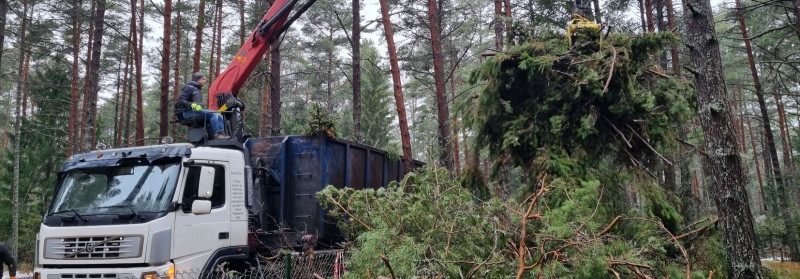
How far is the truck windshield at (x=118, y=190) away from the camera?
5.81m

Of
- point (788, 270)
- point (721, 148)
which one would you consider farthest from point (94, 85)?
point (788, 270)

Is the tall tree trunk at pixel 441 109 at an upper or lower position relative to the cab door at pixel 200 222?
upper

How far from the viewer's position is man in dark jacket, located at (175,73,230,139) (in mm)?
7246

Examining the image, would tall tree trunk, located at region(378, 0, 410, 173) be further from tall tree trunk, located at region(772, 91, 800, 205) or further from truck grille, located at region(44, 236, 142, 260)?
tall tree trunk, located at region(772, 91, 800, 205)

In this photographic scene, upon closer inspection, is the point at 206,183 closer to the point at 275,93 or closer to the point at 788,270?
the point at 275,93

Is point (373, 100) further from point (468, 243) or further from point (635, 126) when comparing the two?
point (468, 243)

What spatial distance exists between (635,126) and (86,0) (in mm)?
18438

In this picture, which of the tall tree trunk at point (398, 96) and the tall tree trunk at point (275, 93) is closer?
the tall tree trunk at point (398, 96)

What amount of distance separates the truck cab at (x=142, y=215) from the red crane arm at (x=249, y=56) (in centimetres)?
222

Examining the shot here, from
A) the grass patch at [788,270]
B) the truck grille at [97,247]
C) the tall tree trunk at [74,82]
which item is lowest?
the grass patch at [788,270]

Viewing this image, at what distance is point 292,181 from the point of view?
757cm

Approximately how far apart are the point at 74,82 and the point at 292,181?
15376mm

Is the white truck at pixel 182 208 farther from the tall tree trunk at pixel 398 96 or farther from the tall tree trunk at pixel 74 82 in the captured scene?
the tall tree trunk at pixel 74 82

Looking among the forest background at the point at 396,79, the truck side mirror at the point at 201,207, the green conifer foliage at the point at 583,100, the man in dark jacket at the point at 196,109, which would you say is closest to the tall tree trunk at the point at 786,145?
the forest background at the point at 396,79
